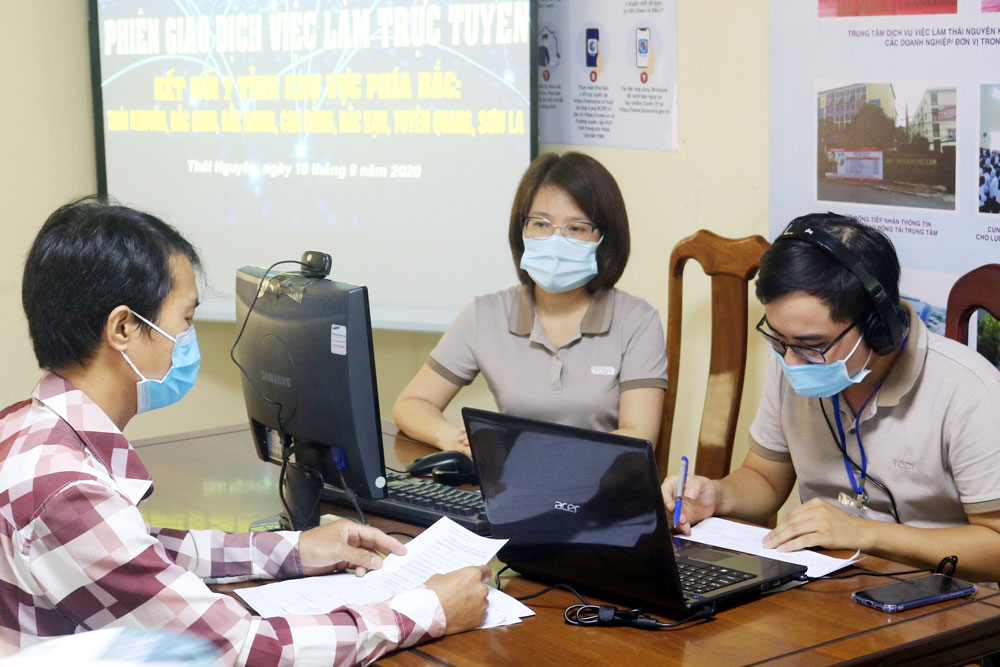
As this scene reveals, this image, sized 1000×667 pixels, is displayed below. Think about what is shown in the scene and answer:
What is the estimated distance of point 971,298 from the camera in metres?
2.02

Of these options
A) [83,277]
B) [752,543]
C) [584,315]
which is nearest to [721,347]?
[584,315]

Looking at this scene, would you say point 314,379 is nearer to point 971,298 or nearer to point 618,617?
point 618,617

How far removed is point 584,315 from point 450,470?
630mm

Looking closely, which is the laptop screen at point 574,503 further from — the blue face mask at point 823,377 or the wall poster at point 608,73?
the wall poster at point 608,73

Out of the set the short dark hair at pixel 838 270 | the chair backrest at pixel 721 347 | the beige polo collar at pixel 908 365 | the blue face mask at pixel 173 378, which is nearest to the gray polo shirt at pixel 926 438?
the beige polo collar at pixel 908 365

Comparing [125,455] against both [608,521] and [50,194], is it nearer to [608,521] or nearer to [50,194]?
[608,521]

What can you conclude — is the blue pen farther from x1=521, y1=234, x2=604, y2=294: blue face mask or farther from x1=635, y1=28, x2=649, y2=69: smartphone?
x1=635, y1=28, x2=649, y2=69: smartphone

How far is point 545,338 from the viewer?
8.24ft

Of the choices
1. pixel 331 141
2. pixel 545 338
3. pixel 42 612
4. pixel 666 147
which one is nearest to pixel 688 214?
pixel 666 147

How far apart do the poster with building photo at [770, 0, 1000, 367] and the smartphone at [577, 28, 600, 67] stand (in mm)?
650

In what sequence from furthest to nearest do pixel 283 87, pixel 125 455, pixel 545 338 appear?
1. pixel 283 87
2. pixel 545 338
3. pixel 125 455

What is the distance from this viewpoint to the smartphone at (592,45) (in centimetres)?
315

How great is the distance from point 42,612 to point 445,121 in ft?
7.49

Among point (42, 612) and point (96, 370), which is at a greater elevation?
point (96, 370)
